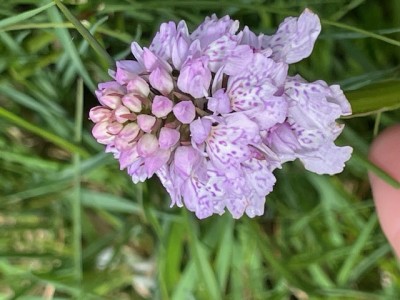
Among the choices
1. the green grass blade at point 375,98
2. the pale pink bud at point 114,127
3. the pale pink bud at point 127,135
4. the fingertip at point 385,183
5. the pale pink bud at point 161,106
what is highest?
the pale pink bud at point 161,106

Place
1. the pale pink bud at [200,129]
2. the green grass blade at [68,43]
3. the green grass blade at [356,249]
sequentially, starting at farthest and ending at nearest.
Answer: the green grass blade at [356,249] < the green grass blade at [68,43] < the pale pink bud at [200,129]

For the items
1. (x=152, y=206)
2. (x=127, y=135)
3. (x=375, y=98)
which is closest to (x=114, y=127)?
(x=127, y=135)

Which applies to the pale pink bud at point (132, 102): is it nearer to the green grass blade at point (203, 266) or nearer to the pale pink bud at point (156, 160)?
the pale pink bud at point (156, 160)

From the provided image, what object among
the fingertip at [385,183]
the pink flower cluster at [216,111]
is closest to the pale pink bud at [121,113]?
the pink flower cluster at [216,111]

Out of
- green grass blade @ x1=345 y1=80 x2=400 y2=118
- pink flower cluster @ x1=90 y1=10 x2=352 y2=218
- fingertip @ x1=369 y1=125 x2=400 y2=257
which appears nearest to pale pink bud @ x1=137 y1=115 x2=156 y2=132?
pink flower cluster @ x1=90 y1=10 x2=352 y2=218

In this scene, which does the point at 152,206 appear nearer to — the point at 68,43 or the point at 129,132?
the point at 68,43

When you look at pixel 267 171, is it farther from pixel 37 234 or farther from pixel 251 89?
pixel 37 234
